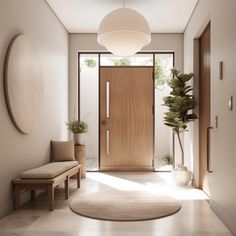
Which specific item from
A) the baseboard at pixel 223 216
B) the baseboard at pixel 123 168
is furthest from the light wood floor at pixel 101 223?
the baseboard at pixel 123 168

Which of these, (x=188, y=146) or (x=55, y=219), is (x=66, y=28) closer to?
(x=188, y=146)

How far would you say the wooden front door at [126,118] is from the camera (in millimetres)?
7578

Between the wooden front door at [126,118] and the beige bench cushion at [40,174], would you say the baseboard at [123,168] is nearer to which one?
the wooden front door at [126,118]

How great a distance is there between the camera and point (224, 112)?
3.73 metres

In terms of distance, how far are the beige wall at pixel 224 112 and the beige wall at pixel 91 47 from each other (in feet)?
8.60

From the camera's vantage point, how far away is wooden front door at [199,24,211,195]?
16.8 ft

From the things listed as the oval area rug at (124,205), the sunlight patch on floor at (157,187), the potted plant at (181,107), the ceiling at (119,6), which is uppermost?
the ceiling at (119,6)

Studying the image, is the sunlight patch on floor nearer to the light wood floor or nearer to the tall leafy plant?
the light wood floor

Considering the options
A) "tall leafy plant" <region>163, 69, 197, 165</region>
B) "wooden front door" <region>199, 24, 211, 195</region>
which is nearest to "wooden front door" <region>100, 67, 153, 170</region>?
"tall leafy plant" <region>163, 69, 197, 165</region>

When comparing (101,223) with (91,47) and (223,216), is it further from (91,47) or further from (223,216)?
(91,47)

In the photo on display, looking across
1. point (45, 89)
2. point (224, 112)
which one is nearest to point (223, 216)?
point (224, 112)

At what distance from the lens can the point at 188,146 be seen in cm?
645

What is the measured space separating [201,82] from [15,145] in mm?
3206

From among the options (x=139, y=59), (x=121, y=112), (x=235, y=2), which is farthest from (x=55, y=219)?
(x=139, y=59)
